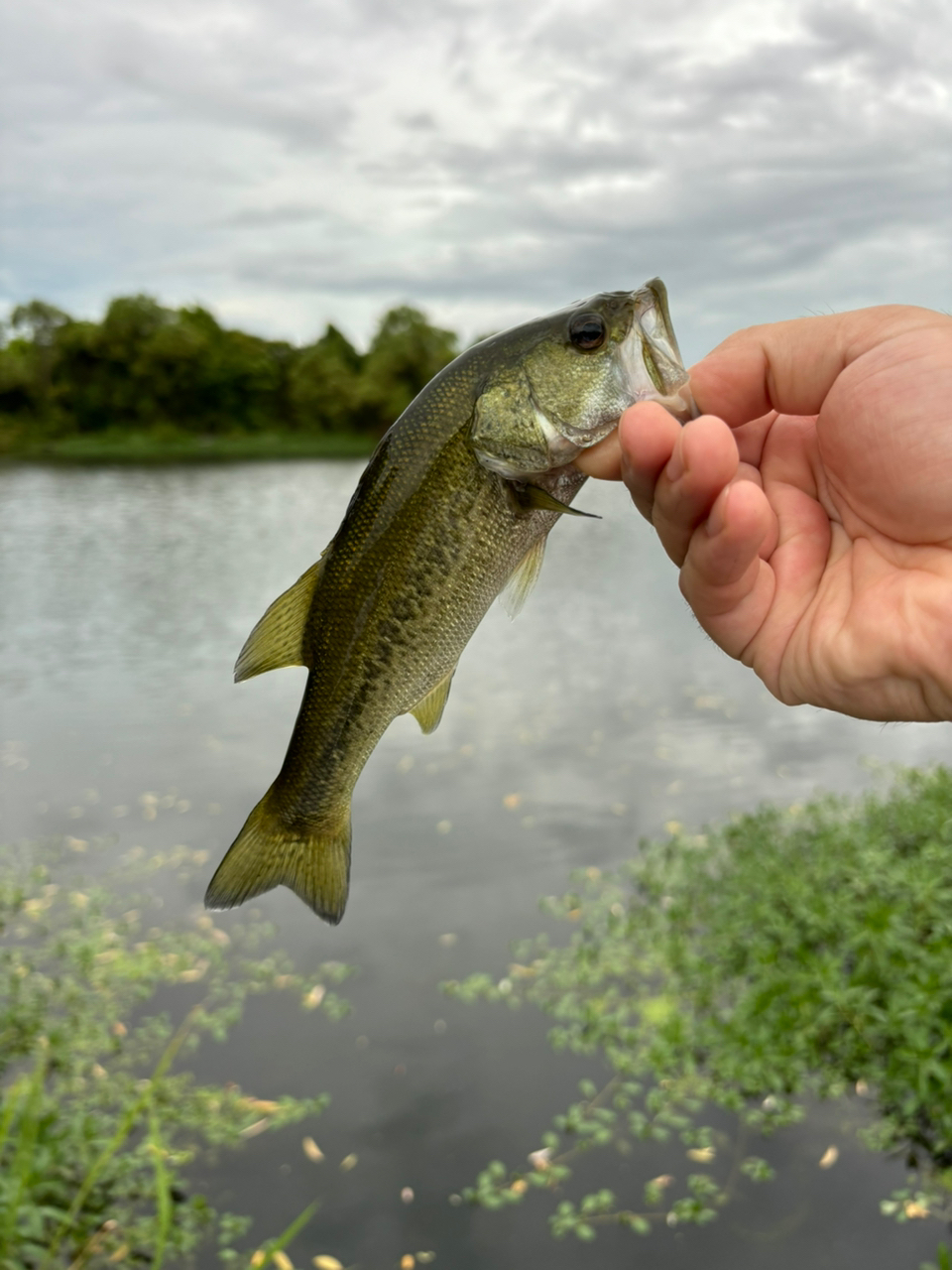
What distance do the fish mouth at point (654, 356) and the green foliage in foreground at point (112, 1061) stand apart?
3.39 meters

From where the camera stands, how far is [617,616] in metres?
19.4

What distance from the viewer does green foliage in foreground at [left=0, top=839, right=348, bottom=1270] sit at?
5.00 meters

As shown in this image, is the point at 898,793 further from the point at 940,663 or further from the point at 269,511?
the point at 269,511

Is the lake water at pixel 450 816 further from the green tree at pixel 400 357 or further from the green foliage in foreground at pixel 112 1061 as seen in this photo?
the green tree at pixel 400 357

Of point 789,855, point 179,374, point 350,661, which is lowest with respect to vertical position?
point 789,855

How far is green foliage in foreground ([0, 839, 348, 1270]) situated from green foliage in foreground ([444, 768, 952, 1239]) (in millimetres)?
1786

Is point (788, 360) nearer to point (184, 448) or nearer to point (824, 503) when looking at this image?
point (824, 503)

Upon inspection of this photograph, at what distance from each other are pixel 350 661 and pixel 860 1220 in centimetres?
523

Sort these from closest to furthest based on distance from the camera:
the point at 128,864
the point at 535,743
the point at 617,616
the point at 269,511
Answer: the point at 128,864 → the point at 535,743 → the point at 617,616 → the point at 269,511

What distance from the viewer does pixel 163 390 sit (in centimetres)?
8462

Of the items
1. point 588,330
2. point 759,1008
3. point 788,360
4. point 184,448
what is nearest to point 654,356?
point 588,330

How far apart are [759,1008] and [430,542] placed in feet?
17.3

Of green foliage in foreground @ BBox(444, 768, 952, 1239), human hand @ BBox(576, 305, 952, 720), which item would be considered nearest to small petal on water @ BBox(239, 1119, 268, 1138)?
green foliage in foreground @ BBox(444, 768, 952, 1239)

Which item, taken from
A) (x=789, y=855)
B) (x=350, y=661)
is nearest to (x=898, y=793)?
(x=789, y=855)
